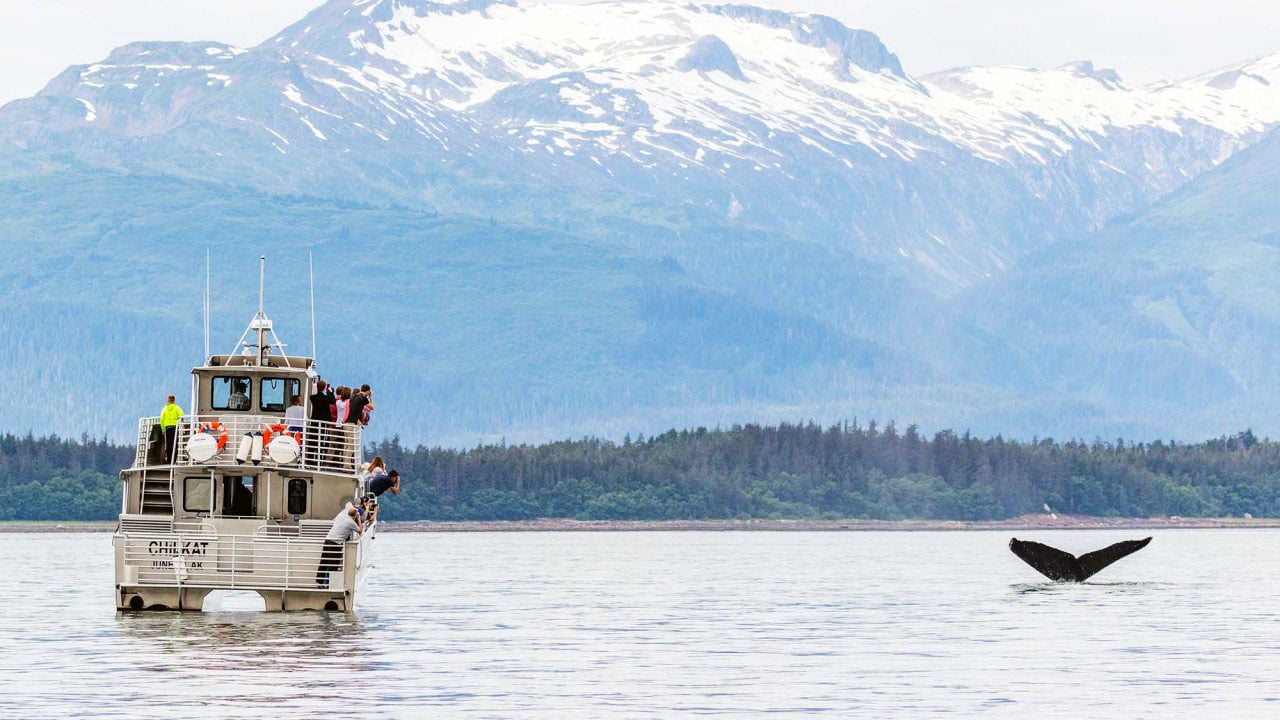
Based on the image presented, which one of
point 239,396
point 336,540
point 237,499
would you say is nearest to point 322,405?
point 239,396

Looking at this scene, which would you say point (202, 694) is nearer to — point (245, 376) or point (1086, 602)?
point (245, 376)

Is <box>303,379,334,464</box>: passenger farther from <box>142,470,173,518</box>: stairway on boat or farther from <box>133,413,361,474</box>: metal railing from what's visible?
<box>142,470,173,518</box>: stairway on boat

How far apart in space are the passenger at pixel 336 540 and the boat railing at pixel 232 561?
0.11 ft

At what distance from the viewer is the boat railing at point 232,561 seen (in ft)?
265

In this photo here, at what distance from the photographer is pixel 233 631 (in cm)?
7756

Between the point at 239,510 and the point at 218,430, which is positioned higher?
the point at 218,430

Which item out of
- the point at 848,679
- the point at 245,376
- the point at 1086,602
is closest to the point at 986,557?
the point at 1086,602

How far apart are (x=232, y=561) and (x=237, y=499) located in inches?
114

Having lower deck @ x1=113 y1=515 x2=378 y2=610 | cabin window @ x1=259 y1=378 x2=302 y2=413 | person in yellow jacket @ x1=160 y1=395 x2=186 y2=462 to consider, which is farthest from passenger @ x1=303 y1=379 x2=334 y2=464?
person in yellow jacket @ x1=160 y1=395 x2=186 y2=462

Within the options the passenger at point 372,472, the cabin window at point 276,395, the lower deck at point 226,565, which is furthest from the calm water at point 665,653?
the cabin window at point 276,395

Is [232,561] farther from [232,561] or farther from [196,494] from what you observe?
[196,494]

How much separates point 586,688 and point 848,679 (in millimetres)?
7271

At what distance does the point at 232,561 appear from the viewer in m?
80.8

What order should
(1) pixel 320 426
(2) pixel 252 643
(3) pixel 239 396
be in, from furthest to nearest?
(3) pixel 239 396 < (1) pixel 320 426 < (2) pixel 252 643
